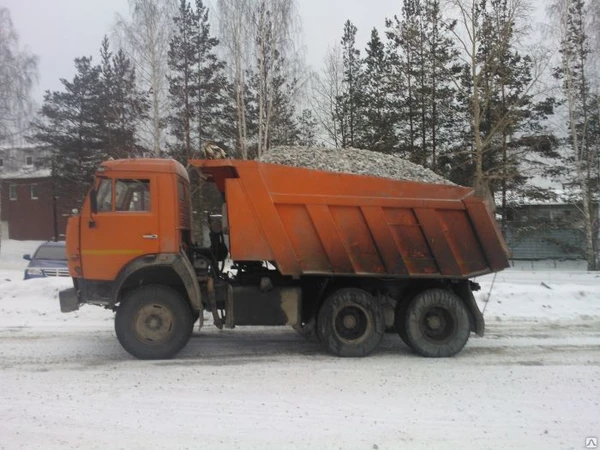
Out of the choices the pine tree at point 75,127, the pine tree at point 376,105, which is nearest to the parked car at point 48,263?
the pine tree at point 376,105

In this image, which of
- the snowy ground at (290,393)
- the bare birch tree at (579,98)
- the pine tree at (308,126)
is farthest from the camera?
the pine tree at (308,126)

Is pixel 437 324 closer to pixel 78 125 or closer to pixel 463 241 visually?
pixel 463 241

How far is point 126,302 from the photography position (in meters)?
6.75

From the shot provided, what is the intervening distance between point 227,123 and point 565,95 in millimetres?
17207

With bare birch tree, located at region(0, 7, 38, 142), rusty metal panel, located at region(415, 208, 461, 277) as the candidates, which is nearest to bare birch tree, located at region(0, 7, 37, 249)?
bare birch tree, located at region(0, 7, 38, 142)

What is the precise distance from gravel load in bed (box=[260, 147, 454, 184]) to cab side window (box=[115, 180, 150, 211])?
1734 mm

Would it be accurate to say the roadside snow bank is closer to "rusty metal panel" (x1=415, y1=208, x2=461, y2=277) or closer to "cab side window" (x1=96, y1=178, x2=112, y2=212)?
"cab side window" (x1=96, y1=178, x2=112, y2=212)

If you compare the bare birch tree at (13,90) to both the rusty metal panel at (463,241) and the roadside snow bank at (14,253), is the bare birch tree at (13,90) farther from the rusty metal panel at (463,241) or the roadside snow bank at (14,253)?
the rusty metal panel at (463,241)

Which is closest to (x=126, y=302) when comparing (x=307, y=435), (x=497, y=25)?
(x=307, y=435)

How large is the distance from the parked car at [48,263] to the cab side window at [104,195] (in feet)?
28.0

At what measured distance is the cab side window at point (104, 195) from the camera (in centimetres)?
676

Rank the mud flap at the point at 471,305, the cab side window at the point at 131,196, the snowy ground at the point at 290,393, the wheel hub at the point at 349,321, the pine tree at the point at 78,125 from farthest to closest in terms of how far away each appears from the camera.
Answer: the pine tree at the point at 78,125, the mud flap at the point at 471,305, the wheel hub at the point at 349,321, the cab side window at the point at 131,196, the snowy ground at the point at 290,393

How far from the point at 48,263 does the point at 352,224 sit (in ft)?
37.4

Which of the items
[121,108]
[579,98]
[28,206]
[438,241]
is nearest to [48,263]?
[438,241]
